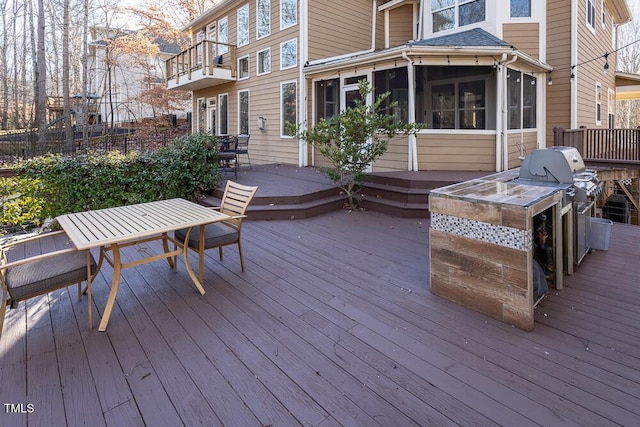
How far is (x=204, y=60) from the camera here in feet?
38.8

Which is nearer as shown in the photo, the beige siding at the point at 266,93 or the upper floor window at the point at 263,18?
the beige siding at the point at 266,93

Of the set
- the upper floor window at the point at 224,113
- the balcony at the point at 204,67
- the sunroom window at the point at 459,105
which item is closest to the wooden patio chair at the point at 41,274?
the sunroom window at the point at 459,105

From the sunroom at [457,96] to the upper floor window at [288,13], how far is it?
267 centimetres

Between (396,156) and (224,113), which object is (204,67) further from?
(396,156)

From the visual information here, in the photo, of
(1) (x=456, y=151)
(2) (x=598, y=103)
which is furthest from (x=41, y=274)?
(2) (x=598, y=103)

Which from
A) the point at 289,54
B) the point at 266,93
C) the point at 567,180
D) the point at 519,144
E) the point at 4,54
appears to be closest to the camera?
the point at 567,180

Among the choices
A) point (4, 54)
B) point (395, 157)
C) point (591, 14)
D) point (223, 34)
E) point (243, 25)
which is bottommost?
point (395, 157)

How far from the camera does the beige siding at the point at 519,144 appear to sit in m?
7.67

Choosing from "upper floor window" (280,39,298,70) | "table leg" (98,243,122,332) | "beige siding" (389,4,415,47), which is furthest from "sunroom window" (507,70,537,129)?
"table leg" (98,243,122,332)

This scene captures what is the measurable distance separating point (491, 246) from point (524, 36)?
26.6ft

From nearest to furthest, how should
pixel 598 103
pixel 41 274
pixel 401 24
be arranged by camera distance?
pixel 41 274 → pixel 598 103 → pixel 401 24

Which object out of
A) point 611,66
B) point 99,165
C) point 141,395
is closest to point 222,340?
point 141,395

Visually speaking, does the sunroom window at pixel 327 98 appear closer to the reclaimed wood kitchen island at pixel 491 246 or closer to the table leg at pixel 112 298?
the reclaimed wood kitchen island at pixel 491 246

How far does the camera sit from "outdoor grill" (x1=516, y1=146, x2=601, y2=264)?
11.1 ft
